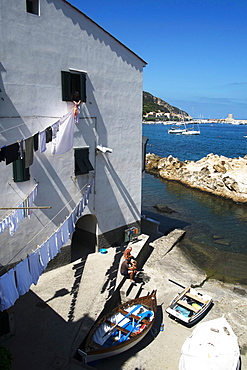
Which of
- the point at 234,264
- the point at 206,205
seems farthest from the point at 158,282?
the point at 206,205

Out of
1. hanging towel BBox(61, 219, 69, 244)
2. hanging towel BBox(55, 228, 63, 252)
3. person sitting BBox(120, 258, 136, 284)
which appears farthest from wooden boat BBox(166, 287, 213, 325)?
hanging towel BBox(55, 228, 63, 252)

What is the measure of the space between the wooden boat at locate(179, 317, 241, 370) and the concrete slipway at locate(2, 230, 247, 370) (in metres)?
0.90

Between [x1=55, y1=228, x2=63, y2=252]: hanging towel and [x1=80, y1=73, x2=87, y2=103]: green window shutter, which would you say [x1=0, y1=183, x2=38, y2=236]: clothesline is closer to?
[x1=55, y1=228, x2=63, y2=252]: hanging towel

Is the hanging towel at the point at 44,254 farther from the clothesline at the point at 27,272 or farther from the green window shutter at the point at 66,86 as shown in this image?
the green window shutter at the point at 66,86

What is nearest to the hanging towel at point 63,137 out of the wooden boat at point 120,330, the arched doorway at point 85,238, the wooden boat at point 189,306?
the arched doorway at point 85,238

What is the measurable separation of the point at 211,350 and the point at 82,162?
1024 cm

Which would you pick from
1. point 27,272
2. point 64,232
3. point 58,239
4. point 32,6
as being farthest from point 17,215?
point 32,6

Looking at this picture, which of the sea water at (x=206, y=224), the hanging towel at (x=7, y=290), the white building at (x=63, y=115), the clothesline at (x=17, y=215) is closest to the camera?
the hanging towel at (x=7, y=290)

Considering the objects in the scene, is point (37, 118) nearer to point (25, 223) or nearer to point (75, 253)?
point (25, 223)

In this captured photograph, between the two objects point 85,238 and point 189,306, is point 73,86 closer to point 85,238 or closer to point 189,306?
point 85,238

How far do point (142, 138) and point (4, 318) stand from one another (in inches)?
512

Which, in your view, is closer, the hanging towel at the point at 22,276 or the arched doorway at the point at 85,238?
the hanging towel at the point at 22,276

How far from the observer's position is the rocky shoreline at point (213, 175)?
41.7 m

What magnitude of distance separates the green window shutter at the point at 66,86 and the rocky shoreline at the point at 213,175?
3028 cm
